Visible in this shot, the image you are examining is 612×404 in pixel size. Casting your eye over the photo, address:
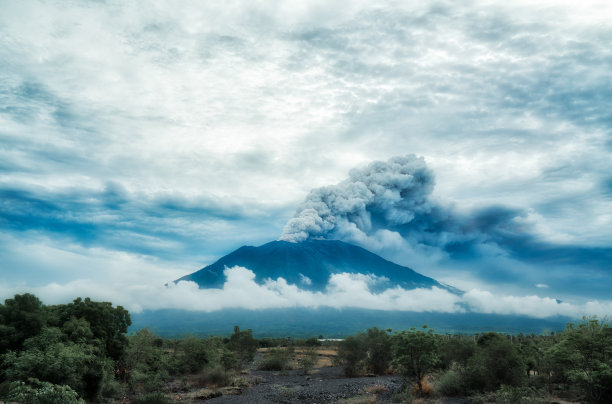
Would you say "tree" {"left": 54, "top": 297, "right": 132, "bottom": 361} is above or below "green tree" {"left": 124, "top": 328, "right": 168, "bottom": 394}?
above

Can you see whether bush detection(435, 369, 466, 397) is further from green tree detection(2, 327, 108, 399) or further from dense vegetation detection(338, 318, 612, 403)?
green tree detection(2, 327, 108, 399)

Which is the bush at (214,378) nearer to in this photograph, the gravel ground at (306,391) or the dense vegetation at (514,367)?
the gravel ground at (306,391)

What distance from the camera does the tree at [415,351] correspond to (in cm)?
3228

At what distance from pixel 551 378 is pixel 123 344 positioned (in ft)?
135

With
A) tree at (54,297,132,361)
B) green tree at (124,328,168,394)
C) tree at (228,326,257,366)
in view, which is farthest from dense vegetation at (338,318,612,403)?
tree at (228,326,257,366)

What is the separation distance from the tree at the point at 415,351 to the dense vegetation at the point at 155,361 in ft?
0.28

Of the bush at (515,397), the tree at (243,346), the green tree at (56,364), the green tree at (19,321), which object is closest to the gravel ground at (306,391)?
the bush at (515,397)

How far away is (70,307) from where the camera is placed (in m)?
34.3

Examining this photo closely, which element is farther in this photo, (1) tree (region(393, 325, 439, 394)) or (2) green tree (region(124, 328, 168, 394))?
(2) green tree (region(124, 328, 168, 394))

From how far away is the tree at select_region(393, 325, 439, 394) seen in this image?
32.3m

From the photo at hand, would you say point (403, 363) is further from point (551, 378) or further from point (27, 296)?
point (27, 296)

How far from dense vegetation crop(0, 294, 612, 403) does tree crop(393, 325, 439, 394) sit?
0.28 ft

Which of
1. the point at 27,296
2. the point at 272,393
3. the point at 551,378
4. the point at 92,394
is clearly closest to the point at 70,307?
the point at 27,296

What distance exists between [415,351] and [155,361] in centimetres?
2908
